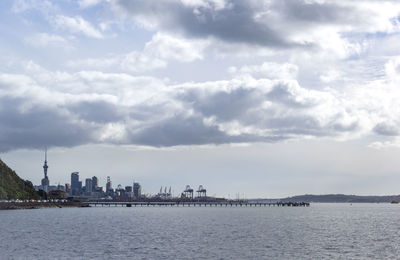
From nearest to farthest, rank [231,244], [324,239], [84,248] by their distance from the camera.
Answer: [84,248] < [231,244] < [324,239]

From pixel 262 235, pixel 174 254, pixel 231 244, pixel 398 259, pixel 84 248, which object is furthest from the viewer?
pixel 262 235

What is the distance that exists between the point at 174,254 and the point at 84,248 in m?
19.4

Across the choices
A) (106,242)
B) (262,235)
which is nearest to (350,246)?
(262,235)

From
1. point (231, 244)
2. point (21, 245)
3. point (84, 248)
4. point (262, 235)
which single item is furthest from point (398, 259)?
point (21, 245)

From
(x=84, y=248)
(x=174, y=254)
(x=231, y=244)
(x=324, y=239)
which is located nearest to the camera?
(x=174, y=254)

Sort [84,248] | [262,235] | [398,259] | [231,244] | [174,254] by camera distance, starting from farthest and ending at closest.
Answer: [262,235]
[231,244]
[84,248]
[174,254]
[398,259]

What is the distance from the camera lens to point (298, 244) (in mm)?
102625

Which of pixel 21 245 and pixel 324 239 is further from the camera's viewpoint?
pixel 324 239

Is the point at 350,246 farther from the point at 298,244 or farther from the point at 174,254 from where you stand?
the point at 174,254

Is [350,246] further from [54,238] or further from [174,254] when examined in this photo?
[54,238]

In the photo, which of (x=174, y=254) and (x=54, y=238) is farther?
(x=54, y=238)

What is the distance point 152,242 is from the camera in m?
107

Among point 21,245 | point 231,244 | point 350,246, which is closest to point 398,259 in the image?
point 350,246

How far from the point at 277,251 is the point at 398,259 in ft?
68.9
